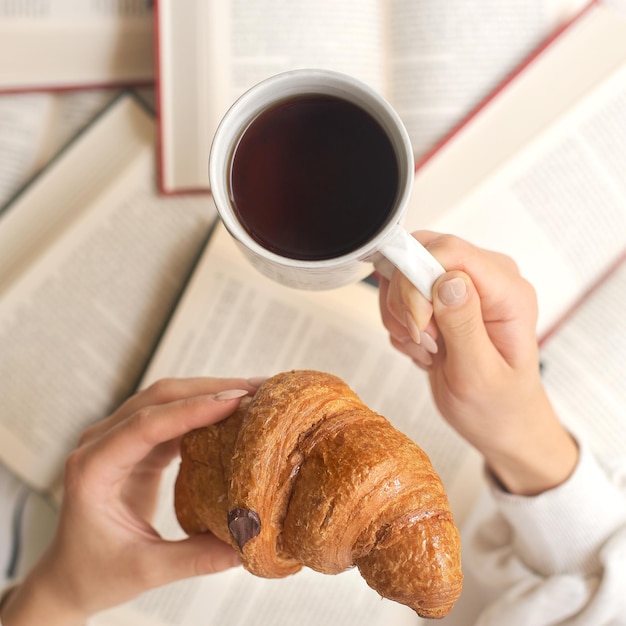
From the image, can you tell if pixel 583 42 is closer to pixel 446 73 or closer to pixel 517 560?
pixel 446 73

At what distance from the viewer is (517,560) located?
103 cm

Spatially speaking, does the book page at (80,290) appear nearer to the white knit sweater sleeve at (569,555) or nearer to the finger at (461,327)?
the finger at (461,327)

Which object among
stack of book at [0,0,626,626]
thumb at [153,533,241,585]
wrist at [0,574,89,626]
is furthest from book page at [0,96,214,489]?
thumb at [153,533,241,585]

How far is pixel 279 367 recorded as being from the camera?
3.71ft

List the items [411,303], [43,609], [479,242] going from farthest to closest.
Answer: [479,242], [43,609], [411,303]

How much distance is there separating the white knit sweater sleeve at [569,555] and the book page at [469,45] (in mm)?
661

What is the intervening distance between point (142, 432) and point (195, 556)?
0.17 metres

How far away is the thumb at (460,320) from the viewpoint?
1.98 feet

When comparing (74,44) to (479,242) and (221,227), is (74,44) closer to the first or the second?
(221,227)

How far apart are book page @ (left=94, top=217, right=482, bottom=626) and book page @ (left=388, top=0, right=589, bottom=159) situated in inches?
15.1

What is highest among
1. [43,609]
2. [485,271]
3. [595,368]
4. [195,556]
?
[485,271]

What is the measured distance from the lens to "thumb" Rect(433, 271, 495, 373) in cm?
60

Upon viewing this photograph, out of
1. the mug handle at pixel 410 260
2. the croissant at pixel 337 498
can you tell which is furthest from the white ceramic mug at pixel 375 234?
the croissant at pixel 337 498

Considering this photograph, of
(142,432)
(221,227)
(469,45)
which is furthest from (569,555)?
(469,45)
